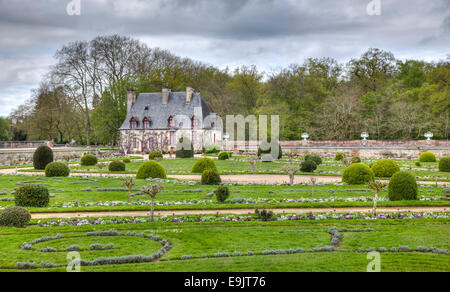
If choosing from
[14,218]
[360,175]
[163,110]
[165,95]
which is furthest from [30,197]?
[165,95]

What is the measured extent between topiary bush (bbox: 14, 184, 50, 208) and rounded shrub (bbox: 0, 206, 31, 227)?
278 cm

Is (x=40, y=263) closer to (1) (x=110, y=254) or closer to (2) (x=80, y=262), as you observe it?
(2) (x=80, y=262)

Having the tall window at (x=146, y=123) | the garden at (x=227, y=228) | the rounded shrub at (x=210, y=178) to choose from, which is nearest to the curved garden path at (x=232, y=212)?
the garden at (x=227, y=228)

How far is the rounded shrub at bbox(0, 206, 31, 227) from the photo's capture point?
11.5 meters

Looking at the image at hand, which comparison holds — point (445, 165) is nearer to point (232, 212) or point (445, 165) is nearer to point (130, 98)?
point (232, 212)

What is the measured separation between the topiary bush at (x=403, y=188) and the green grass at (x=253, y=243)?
3479 millimetres

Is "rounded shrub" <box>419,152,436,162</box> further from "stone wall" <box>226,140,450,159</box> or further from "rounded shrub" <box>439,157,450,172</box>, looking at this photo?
"rounded shrub" <box>439,157,450,172</box>

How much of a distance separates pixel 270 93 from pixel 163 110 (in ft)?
54.5

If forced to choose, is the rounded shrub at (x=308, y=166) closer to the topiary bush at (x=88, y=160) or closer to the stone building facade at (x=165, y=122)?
the topiary bush at (x=88, y=160)

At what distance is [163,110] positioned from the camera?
163 ft

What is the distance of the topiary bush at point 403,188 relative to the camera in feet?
50.9
